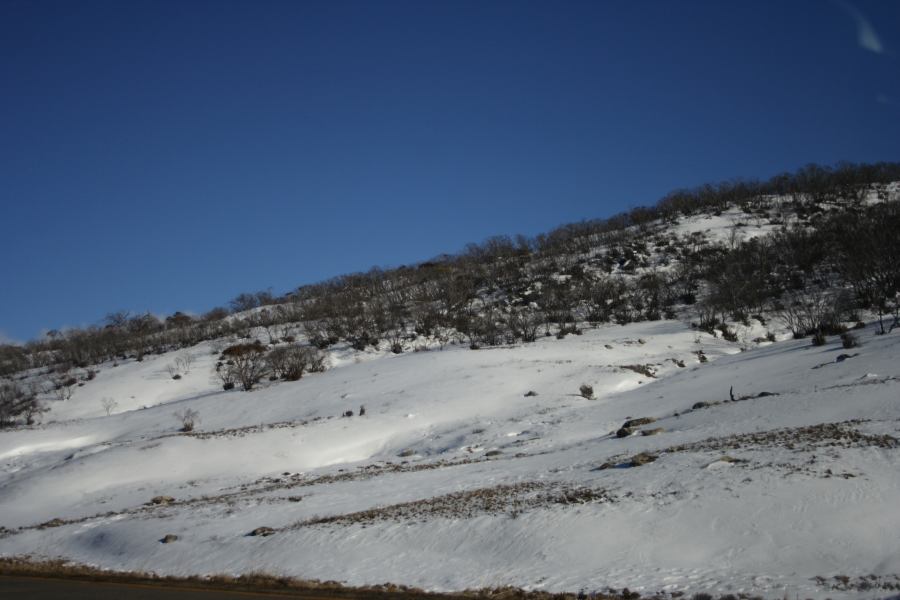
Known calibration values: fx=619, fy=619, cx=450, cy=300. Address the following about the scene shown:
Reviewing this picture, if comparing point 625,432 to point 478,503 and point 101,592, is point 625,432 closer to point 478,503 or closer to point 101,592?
point 478,503

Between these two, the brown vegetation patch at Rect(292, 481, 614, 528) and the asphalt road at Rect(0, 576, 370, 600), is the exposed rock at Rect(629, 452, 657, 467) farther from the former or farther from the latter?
the asphalt road at Rect(0, 576, 370, 600)

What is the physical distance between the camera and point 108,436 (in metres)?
32.1

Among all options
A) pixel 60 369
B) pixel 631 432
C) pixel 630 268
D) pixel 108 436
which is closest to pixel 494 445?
pixel 631 432

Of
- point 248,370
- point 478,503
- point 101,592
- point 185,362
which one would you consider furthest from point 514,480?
point 185,362

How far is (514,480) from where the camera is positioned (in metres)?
14.9

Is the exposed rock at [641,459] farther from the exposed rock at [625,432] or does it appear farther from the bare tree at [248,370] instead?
the bare tree at [248,370]

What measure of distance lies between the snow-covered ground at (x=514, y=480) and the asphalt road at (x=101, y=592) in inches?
36.3

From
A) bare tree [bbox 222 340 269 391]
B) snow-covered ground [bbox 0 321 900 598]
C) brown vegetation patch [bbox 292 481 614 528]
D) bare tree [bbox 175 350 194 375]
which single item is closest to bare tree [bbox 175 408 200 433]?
snow-covered ground [bbox 0 321 900 598]

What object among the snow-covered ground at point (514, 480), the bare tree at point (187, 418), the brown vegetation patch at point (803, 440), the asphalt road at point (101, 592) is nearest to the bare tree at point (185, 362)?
the snow-covered ground at point (514, 480)

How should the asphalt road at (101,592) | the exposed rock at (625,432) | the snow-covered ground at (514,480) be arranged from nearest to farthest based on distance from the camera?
the snow-covered ground at (514,480) < the asphalt road at (101,592) < the exposed rock at (625,432)

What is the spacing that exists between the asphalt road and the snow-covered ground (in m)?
0.92

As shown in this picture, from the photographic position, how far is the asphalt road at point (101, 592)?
10195 mm

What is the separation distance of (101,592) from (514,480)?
28.6 ft

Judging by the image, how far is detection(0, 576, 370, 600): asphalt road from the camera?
401 inches
